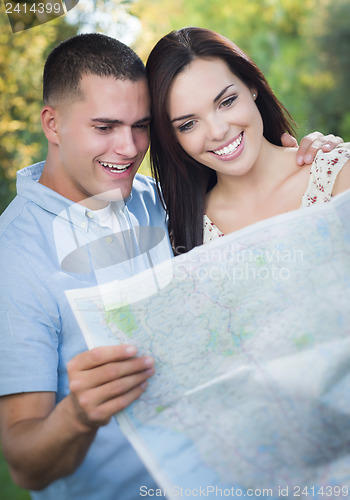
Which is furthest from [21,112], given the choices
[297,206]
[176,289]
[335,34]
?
[335,34]

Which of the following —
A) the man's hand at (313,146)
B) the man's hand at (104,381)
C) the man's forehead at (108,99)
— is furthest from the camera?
the man's hand at (313,146)

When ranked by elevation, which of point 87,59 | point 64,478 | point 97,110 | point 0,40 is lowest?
point 64,478

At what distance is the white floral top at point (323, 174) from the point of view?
1.14 meters

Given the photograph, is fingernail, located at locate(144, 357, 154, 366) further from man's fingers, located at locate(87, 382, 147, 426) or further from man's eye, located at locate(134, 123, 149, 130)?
man's eye, located at locate(134, 123, 149, 130)

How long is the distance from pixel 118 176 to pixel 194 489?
0.64m

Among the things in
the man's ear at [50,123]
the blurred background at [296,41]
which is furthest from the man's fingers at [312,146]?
the blurred background at [296,41]

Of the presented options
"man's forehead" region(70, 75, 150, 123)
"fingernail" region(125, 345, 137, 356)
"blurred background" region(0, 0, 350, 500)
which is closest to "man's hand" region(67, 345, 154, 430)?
"fingernail" region(125, 345, 137, 356)

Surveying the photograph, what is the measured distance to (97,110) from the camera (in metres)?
1.10

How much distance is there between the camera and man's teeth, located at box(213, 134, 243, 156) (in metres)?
1.17

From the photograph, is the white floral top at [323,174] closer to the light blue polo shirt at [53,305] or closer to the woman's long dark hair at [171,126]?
the woman's long dark hair at [171,126]

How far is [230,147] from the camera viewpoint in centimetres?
117

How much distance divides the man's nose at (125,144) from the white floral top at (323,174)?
0.40m

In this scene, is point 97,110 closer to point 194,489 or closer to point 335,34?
point 194,489

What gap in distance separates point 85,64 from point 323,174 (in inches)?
22.5
